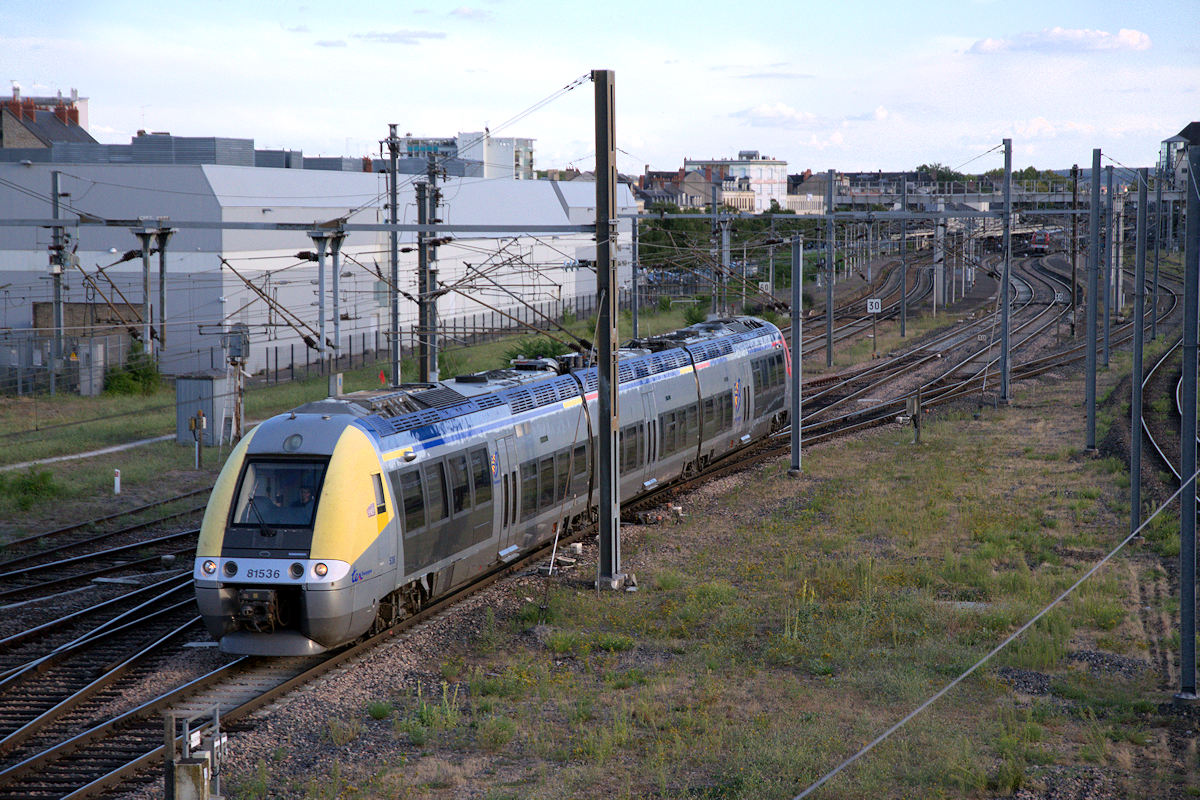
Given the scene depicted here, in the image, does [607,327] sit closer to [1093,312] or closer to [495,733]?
[495,733]

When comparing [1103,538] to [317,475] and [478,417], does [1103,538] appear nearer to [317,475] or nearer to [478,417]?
[478,417]

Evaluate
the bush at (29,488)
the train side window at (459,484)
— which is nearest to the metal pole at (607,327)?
the train side window at (459,484)

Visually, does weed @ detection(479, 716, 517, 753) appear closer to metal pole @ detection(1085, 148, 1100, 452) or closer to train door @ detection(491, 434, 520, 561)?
train door @ detection(491, 434, 520, 561)

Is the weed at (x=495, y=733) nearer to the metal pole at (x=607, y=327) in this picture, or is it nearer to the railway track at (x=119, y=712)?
the railway track at (x=119, y=712)

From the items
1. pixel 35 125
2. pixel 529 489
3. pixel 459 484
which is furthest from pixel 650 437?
pixel 35 125

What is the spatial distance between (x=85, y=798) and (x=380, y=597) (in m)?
4.29

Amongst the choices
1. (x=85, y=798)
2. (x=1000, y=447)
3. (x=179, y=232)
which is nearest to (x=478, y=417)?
(x=85, y=798)

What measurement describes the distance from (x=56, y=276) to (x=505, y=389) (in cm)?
2700

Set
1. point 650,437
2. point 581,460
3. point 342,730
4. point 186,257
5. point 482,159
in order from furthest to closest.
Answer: point 482,159
point 186,257
point 650,437
point 581,460
point 342,730

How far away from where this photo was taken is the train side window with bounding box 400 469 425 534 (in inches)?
563

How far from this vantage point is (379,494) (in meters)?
13.7

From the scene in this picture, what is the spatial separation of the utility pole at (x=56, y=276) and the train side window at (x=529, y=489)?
19.5 metres

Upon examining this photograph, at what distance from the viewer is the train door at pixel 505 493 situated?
1667 cm

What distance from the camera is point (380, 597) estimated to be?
13.8m
